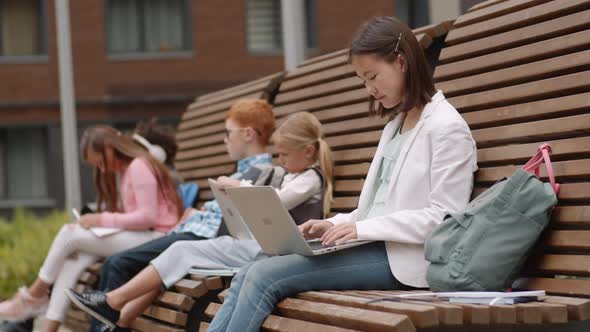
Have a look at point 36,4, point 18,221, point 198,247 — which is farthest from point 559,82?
point 36,4

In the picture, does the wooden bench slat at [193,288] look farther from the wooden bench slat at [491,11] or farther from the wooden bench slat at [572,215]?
the wooden bench slat at [572,215]

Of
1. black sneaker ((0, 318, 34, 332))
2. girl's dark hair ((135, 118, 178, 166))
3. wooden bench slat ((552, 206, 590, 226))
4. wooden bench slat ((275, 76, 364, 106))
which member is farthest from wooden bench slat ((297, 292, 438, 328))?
girl's dark hair ((135, 118, 178, 166))

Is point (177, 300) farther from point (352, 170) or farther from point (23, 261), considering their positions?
point (23, 261)

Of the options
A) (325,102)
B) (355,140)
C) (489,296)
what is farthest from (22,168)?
(489,296)

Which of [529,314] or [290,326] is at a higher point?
[529,314]

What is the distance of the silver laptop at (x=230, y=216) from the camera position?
5762 mm

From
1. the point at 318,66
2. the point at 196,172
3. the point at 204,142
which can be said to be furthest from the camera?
the point at 204,142

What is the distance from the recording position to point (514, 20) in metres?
4.69

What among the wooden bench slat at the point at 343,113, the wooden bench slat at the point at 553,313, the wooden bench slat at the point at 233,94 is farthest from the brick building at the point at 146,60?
the wooden bench slat at the point at 553,313

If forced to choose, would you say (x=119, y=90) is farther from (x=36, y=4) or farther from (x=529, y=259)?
(x=529, y=259)

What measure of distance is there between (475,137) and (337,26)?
21.8 m

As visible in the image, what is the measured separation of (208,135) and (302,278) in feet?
15.0

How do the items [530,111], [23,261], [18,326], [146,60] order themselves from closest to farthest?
[530,111] → [18,326] → [23,261] → [146,60]

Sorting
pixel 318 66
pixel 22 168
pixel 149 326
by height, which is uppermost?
pixel 318 66
